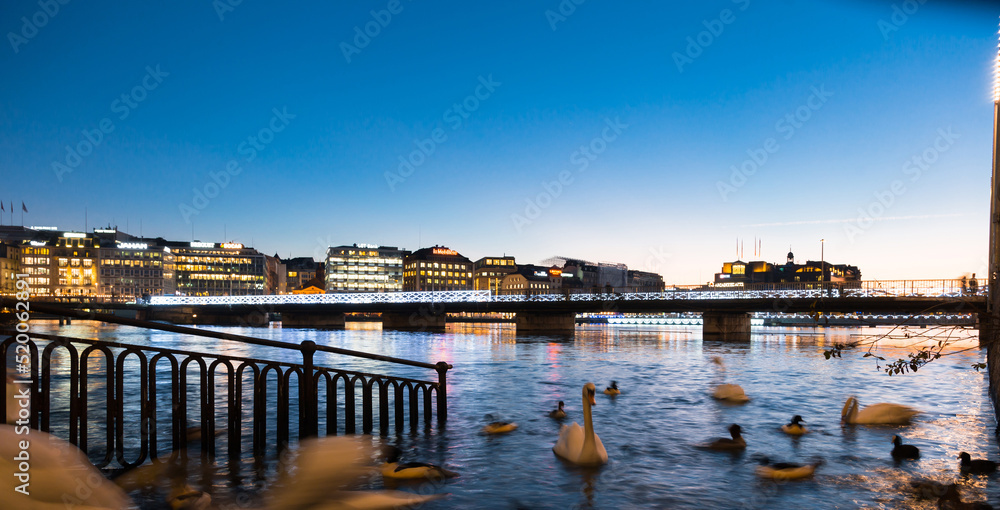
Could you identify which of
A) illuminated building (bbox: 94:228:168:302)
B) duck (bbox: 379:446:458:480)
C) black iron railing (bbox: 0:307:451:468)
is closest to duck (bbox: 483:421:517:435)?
black iron railing (bbox: 0:307:451:468)

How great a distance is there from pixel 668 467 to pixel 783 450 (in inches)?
128

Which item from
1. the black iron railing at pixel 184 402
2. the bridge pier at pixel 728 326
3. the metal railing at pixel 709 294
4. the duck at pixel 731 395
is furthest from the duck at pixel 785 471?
the bridge pier at pixel 728 326

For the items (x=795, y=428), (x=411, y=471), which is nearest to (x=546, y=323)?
(x=795, y=428)

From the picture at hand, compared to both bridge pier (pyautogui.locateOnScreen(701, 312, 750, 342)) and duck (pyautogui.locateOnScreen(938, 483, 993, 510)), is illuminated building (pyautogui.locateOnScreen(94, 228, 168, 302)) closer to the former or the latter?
bridge pier (pyautogui.locateOnScreen(701, 312, 750, 342))

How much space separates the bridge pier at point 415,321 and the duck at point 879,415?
9137 centimetres

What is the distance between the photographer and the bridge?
62.6 meters

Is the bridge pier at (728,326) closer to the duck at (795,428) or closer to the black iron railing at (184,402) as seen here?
the duck at (795,428)

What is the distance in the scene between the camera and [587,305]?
81.6 m

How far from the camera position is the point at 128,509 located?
318 centimetres

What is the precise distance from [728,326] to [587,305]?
56.8 ft

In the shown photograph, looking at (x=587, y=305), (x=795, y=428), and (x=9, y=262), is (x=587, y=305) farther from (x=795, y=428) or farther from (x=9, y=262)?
(x=9, y=262)

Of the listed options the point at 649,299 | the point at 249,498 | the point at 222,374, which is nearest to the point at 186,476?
the point at 249,498

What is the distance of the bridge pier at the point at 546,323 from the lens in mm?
95250

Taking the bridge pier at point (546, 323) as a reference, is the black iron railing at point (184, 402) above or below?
above
